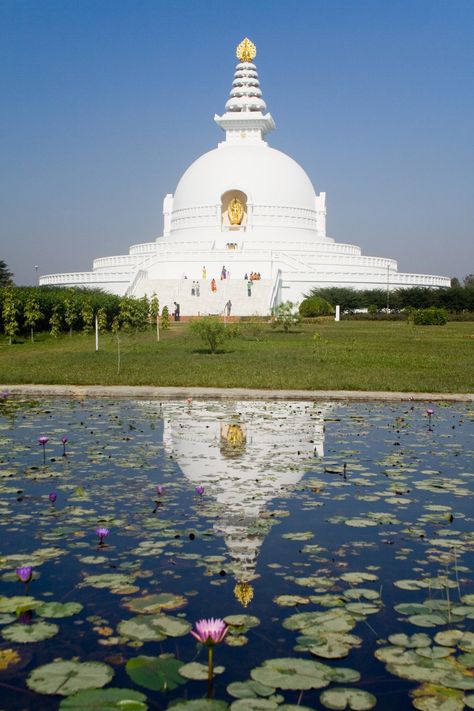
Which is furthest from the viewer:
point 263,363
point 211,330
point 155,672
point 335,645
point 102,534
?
point 211,330

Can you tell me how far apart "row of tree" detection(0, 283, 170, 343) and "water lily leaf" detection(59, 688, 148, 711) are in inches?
844

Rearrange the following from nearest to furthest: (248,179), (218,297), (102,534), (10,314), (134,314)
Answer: (102,534), (134,314), (10,314), (218,297), (248,179)

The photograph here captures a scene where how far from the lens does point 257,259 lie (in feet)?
149

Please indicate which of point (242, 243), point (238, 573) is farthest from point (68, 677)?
point (242, 243)

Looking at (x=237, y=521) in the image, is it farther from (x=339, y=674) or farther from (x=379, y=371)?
(x=379, y=371)

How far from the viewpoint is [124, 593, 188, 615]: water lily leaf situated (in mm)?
4027

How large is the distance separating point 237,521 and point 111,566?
114cm

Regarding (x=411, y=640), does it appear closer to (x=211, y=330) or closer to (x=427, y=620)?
(x=427, y=620)

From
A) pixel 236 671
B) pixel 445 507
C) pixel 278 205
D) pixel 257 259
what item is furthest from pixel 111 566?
pixel 278 205

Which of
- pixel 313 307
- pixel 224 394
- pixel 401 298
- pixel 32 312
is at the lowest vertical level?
pixel 224 394

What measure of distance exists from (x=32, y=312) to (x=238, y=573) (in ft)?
79.0

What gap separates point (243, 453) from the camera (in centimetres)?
784

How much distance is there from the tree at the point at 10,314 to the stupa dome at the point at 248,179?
93.2 feet

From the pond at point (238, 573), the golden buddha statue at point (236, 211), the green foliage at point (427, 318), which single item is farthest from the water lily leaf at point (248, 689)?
the golden buddha statue at point (236, 211)
